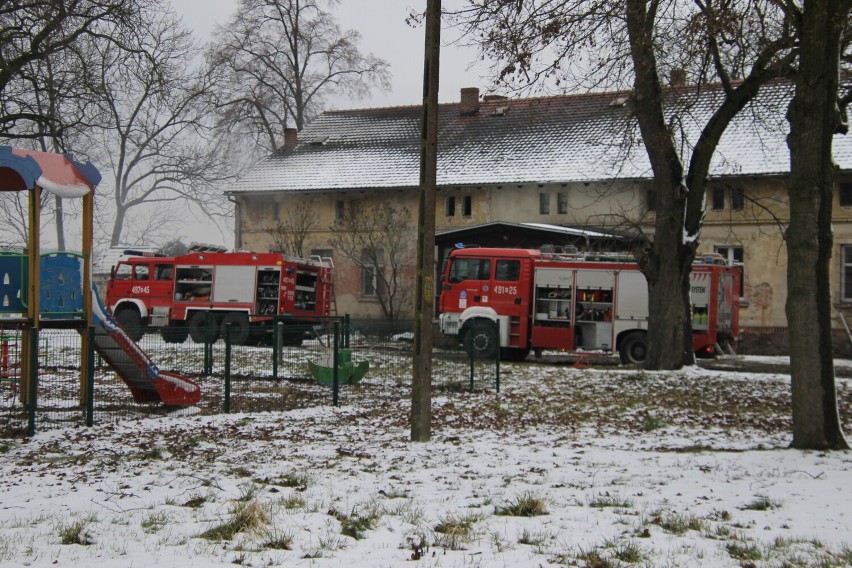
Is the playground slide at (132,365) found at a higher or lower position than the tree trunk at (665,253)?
lower

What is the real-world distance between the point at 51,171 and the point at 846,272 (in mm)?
26006

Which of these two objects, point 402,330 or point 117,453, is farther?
point 402,330

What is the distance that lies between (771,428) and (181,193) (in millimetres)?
48830

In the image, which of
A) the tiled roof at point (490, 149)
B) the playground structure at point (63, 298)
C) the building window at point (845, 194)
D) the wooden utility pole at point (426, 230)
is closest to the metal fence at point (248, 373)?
the playground structure at point (63, 298)

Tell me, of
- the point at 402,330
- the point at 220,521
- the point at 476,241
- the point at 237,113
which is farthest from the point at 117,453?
Result: the point at 237,113

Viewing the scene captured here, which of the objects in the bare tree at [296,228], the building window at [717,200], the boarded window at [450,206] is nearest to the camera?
the building window at [717,200]

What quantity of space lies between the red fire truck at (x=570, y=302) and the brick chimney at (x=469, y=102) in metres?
17.1

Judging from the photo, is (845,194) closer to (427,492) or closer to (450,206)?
(450,206)

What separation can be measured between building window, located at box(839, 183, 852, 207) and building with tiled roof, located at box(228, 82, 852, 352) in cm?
4

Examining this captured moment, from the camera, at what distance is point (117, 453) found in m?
9.83

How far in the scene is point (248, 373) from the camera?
49.4 ft

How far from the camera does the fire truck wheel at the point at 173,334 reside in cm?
1380

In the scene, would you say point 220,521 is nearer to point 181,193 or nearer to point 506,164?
point 506,164

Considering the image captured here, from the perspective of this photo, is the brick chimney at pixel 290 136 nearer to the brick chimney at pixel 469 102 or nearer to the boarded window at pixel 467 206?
the brick chimney at pixel 469 102
